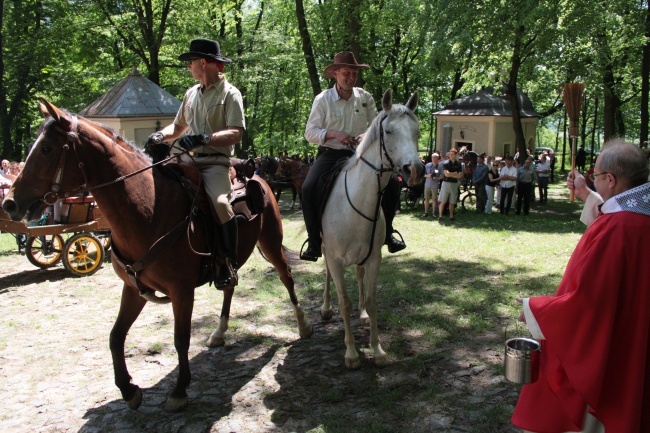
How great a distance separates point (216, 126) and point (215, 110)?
0.52 feet

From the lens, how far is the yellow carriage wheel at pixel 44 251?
9.54 meters

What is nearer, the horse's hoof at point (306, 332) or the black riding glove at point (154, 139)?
the black riding glove at point (154, 139)

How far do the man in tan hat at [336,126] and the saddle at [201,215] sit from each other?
1.88ft

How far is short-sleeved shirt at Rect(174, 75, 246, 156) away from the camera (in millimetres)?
4891

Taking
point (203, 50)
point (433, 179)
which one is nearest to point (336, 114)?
point (203, 50)

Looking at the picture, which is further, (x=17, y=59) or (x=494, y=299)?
(x=17, y=59)

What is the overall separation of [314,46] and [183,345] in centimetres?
2236

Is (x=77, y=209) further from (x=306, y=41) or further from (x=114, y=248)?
(x=306, y=41)

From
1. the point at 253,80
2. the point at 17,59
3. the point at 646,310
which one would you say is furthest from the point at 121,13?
the point at 646,310

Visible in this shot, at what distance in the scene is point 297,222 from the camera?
51.5 ft

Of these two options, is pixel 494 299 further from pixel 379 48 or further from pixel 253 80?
pixel 379 48

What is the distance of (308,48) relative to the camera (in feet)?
66.0

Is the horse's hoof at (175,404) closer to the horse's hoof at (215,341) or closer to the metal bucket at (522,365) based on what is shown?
the horse's hoof at (215,341)

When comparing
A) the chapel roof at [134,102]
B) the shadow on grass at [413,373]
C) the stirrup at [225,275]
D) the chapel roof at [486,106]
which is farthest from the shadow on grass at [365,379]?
the chapel roof at [486,106]
